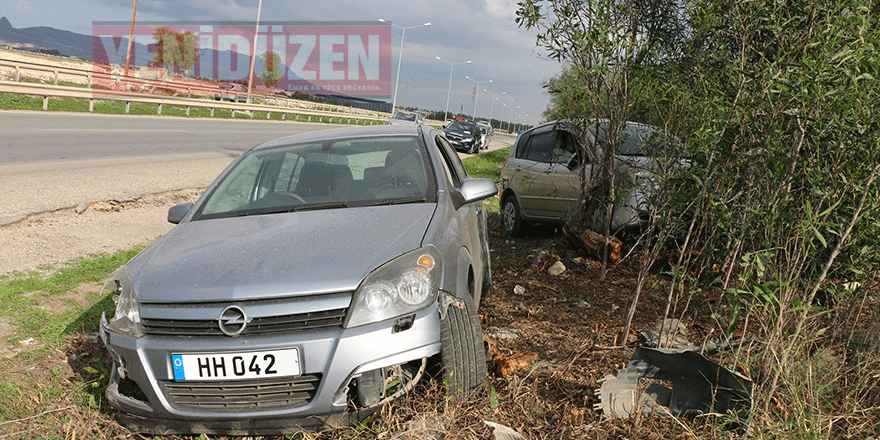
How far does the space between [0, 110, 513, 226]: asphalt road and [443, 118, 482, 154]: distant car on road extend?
14.8 metres

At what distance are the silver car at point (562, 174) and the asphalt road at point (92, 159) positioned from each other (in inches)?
204

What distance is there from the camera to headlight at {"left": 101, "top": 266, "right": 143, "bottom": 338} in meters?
3.14

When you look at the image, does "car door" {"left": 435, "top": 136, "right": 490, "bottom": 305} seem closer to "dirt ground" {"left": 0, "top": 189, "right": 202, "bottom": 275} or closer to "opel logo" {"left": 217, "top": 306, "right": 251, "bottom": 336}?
"opel logo" {"left": 217, "top": 306, "right": 251, "bottom": 336}

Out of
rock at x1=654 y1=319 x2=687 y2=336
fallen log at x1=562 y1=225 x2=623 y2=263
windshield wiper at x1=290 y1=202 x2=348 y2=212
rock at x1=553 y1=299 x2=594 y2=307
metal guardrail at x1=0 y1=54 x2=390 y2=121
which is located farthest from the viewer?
metal guardrail at x1=0 y1=54 x2=390 y2=121

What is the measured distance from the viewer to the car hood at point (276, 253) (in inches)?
119

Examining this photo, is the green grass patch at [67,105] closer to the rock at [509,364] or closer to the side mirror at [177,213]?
the side mirror at [177,213]

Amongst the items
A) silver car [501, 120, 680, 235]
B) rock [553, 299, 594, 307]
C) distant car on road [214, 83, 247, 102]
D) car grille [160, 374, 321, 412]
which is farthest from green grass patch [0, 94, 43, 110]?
car grille [160, 374, 321, 412]

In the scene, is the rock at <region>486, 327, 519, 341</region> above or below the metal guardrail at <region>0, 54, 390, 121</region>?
below

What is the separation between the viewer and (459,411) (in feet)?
10.3

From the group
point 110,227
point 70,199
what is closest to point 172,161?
point 70,199

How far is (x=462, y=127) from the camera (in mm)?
37719

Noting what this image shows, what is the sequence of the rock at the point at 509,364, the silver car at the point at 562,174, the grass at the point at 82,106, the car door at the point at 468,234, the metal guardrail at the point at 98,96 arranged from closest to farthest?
1. the rock at the point at 509,364
2. the car door at the point at 468,234
3. the silver car at the point at 562,174
4. the metal guardrail at the point at 98,96
5. the grass at the point at 82,106

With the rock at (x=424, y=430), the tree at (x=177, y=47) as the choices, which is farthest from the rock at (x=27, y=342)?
the tree at (x=177, y=47)

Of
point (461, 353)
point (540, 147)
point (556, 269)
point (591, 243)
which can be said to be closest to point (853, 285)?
point (461, 353)
